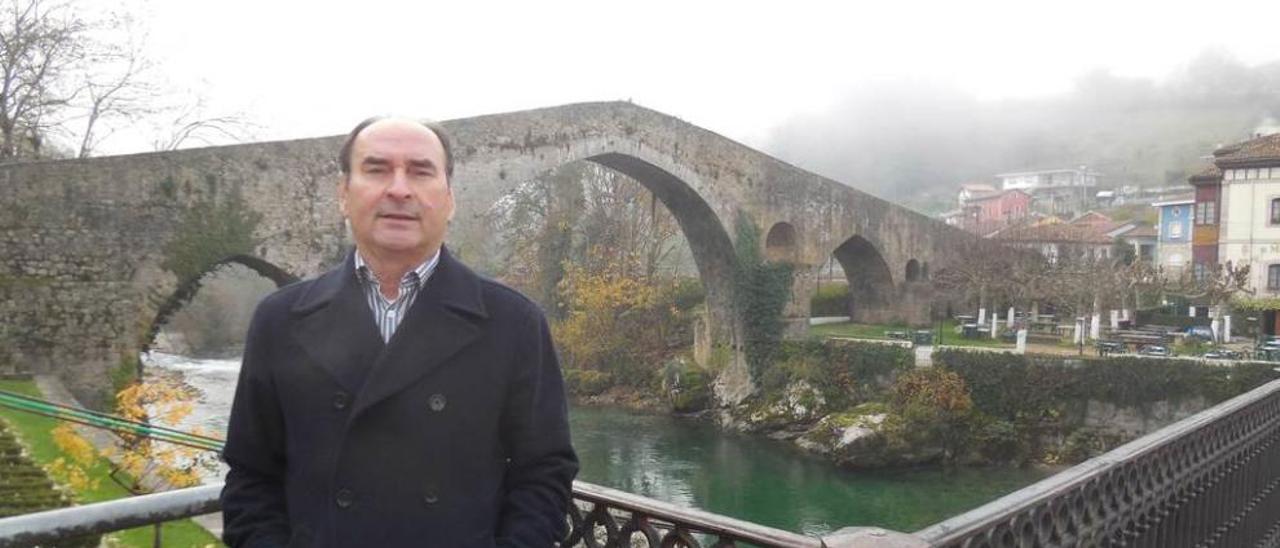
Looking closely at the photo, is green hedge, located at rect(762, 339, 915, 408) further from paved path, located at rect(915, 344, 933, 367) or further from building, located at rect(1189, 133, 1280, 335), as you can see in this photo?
building, located at rect(1189, 133, 1280, 335)

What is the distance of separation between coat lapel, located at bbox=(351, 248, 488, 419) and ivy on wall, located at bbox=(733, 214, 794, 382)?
20548 mm

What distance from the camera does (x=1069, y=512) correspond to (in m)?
2.44

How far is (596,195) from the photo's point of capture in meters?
28.1

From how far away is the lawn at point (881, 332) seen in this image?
71.9 ft

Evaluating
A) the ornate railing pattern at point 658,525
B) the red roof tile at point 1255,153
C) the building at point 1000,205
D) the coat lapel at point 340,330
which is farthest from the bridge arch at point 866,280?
the building at point 1000,205

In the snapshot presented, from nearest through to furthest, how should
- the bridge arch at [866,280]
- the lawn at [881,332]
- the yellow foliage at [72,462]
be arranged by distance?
the yellow foliage at [72,462]
the lawn at [881,332]
the bridge arch at [866,280]

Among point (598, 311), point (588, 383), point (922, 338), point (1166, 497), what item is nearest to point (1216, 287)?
point (922, 338)

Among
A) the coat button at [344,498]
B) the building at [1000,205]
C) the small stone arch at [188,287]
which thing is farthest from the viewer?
the building at [1000,205]

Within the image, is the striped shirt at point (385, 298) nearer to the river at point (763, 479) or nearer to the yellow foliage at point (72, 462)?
the yellow foliage at point (72, 462)

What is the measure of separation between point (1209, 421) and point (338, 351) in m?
3.20

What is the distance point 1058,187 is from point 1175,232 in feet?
231

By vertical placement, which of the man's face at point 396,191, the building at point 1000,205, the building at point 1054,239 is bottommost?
the man's face at point 396,191

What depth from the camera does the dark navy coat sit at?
1.69 m

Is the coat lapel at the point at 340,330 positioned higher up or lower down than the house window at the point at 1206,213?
lower down
